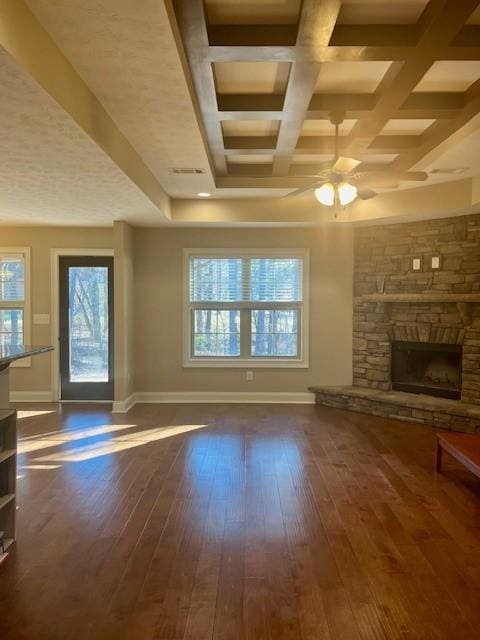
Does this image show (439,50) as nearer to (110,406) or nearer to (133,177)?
(133,177)

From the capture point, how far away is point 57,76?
7.64 feet

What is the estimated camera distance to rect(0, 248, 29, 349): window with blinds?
21.0 feet

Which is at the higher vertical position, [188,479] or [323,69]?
[323,69]

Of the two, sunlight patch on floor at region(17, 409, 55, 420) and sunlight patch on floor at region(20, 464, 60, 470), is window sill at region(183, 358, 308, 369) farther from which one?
sunlight patch on floor at region(20, 464, 60, 470)

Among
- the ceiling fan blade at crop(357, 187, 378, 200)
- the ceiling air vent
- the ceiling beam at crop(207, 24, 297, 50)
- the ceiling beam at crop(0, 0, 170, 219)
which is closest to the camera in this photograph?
the ceiling beam at crop(0, 0, 170, 219)

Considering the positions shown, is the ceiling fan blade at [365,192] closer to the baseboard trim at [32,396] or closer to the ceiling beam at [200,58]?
the ceiling beam at [200,58]

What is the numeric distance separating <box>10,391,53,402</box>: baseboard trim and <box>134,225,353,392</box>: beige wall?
49.7 inches

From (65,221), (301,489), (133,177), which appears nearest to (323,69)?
(133,177)

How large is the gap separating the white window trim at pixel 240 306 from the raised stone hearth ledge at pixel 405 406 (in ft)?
1.84

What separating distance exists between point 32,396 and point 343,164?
5353 mm

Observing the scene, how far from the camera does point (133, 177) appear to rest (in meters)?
3.91

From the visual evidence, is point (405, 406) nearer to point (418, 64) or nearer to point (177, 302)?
point (177, 302)

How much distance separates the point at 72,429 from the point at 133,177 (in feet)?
9.50

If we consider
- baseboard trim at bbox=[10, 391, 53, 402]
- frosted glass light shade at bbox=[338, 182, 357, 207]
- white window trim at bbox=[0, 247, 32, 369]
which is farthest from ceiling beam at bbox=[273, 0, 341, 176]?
baseboard trim at bbox=[10, 391, 53, 402]
